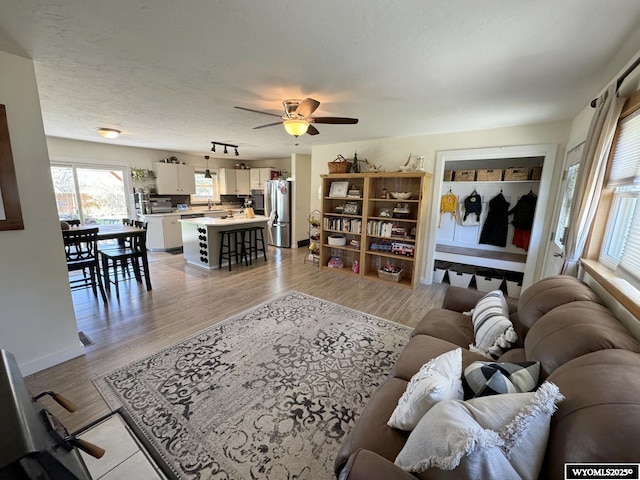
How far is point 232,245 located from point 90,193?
10.4 feet

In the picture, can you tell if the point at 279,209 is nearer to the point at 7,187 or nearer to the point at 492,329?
the point at 7,187

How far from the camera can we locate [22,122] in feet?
6.04

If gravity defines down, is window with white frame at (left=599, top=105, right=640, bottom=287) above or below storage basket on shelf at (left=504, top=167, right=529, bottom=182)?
below

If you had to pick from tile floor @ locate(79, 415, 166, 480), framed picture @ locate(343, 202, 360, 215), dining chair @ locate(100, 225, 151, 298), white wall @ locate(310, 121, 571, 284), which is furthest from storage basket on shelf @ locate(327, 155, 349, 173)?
tile floor @ locate(79, 415, 166, 480)

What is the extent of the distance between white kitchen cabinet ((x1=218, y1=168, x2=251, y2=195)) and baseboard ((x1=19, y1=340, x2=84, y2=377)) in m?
5.81

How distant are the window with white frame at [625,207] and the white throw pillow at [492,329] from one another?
68 centimetres

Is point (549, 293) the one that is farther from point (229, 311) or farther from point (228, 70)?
point (229, 311)

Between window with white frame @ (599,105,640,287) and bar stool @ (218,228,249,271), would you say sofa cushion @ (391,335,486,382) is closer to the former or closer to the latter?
window with white frame @ (599,105,640,287)

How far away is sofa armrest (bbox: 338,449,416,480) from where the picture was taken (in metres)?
0.79

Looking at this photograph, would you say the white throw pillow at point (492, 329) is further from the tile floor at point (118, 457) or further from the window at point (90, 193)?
the window at point (90, 193)

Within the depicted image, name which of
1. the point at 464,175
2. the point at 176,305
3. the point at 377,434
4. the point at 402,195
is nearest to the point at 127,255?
the point at 176,305

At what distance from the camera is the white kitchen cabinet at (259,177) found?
7.28 meters

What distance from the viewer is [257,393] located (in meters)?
1.87

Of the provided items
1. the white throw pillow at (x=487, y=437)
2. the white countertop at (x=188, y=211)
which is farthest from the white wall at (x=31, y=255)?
the white countertop at (x=188, y=211)
